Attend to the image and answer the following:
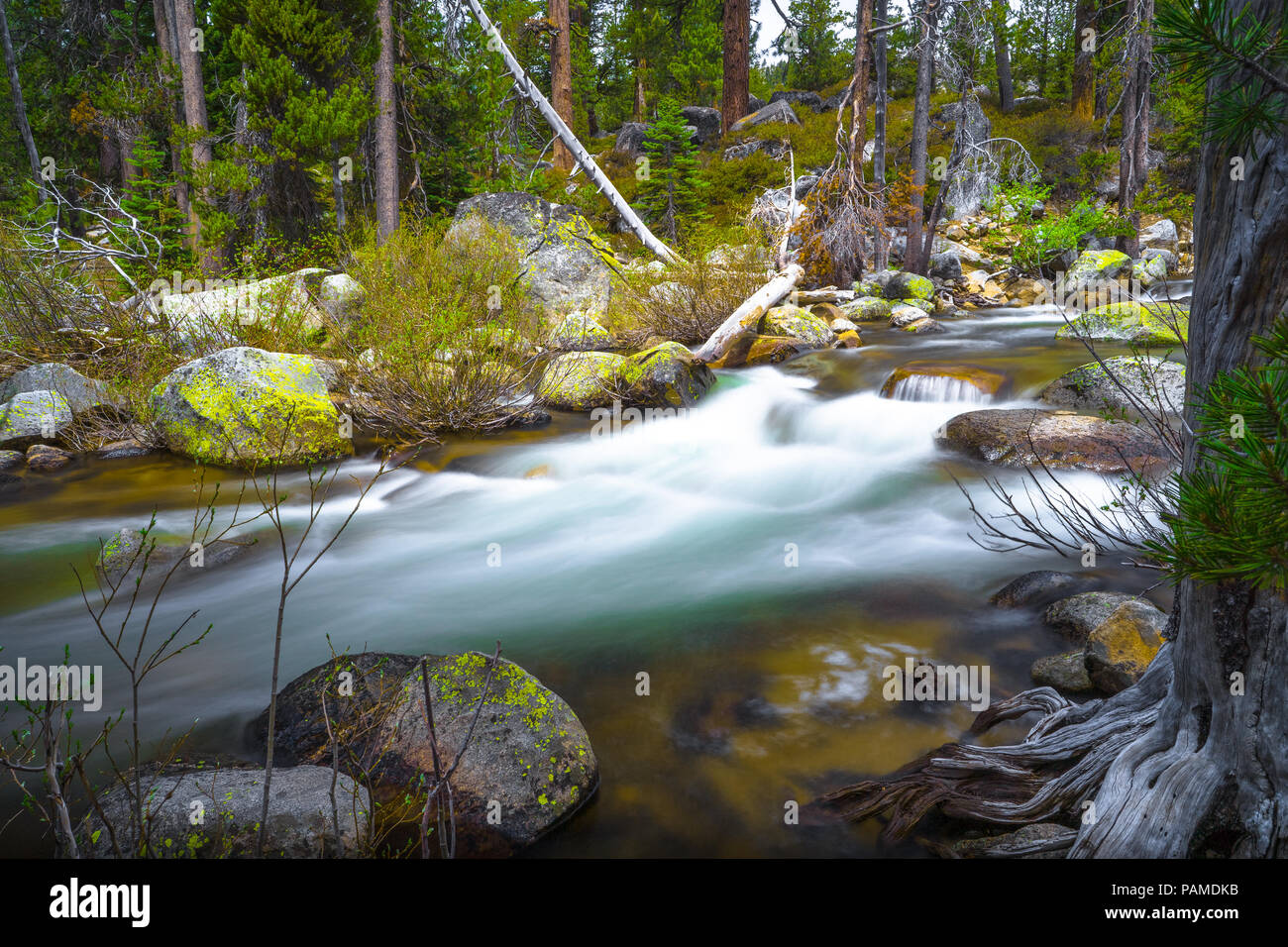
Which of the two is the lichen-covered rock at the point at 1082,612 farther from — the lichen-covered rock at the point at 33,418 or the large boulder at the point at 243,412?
the lichen-covered rock at the point at 33,418

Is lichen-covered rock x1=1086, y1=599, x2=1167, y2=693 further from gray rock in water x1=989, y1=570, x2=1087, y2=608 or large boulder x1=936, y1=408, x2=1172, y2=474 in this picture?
large boulder x1=936, y1=408, x2=1172, y2=474

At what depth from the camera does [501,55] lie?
586 inches

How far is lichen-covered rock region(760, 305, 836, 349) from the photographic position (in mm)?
12078

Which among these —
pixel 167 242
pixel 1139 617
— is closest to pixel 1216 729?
pixel 1139 617

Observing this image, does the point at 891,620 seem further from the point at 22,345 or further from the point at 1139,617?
the point at 22,345

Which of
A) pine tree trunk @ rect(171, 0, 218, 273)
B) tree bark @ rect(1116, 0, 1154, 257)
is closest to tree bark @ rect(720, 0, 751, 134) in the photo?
tree bark @ rect(1116, 0, 1154, 257)

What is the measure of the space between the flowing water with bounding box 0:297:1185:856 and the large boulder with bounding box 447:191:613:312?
5413mm

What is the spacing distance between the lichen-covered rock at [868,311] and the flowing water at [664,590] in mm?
4539

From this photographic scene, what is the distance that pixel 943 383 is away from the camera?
9078mm

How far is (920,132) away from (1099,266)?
429 centimetres

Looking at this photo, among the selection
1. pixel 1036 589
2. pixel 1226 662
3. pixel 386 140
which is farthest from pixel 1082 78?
pixel 1226 662

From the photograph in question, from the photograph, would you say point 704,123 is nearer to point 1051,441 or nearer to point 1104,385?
point 1104,385
